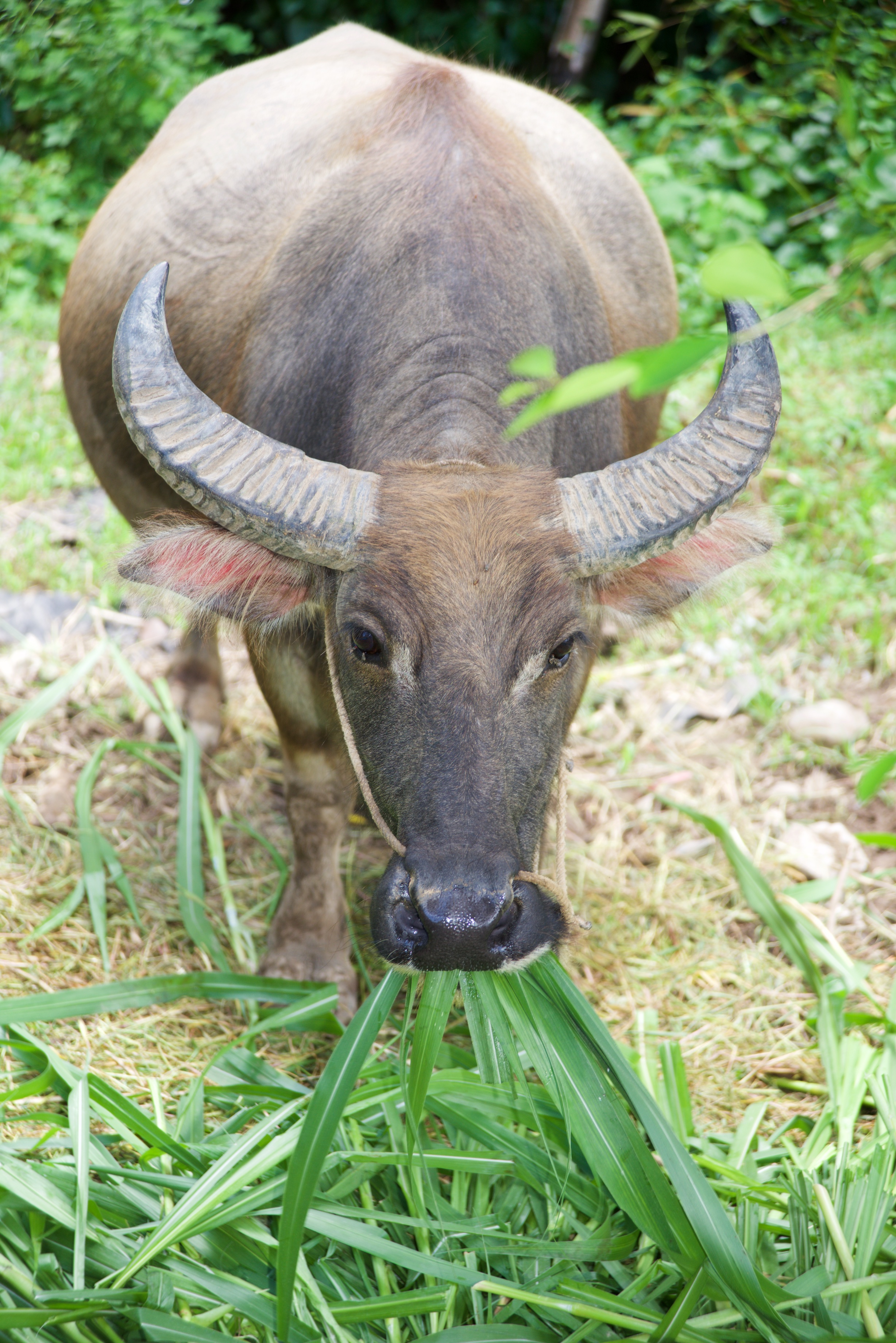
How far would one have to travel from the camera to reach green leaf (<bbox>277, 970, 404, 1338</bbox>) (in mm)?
2240

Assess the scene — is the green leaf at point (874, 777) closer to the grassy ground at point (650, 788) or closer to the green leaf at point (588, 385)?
the green leaf at point (588, 385)

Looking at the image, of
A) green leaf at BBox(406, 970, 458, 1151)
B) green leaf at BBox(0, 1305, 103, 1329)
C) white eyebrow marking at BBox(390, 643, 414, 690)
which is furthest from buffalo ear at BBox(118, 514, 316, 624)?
green leaf at BBox(0, 1305, 103, 1329)

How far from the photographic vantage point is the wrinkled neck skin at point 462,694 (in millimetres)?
2297

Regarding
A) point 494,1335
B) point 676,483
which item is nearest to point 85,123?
point 676,483

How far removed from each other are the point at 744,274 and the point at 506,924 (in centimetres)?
168

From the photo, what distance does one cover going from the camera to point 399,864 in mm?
2441

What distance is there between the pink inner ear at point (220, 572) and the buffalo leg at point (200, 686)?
1.62m

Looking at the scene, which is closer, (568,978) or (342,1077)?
(342,1077)

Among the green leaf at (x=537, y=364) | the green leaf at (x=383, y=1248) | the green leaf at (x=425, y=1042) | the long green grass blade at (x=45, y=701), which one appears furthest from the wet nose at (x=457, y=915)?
the long green grass blade at (x=45, y=701)

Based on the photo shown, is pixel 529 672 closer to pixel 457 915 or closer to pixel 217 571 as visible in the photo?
pixel 457 915

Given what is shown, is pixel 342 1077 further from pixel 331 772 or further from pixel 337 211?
pixel 337 211

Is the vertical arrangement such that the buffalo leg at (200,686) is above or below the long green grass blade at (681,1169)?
below

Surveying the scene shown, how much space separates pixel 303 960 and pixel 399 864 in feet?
4.28

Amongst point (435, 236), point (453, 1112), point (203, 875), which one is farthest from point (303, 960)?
point (435, 236)
